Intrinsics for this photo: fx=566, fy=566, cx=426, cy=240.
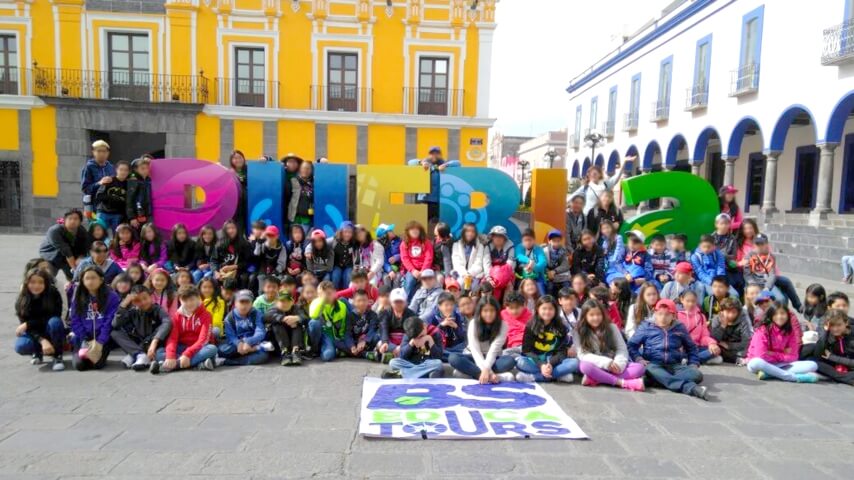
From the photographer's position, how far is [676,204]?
8.54m

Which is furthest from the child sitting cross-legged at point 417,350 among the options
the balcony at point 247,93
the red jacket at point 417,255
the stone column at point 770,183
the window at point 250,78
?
the window at point 250,78

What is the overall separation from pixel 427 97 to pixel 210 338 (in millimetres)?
15910

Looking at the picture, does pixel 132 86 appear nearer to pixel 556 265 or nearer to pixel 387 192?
pixel 387 192

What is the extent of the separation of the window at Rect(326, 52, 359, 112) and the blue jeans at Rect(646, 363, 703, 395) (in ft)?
54.8

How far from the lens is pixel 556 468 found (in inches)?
145

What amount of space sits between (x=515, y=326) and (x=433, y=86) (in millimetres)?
15623

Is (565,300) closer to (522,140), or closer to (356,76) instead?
(356,76)

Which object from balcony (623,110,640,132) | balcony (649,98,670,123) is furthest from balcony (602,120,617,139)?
balcony (649,98,670,123)

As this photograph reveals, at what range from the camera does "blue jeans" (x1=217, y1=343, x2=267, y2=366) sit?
593 centimetres

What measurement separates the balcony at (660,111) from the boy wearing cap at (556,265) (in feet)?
60.2

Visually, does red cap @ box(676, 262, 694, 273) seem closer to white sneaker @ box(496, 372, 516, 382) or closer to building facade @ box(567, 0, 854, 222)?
white sneaker @ box(496, 372, 516, 382)

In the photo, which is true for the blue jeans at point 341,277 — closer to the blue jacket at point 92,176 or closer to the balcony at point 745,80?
the blue jacket at point 92,176

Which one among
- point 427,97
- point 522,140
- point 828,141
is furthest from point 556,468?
point 522,140

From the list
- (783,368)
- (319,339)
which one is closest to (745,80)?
(783,368)
